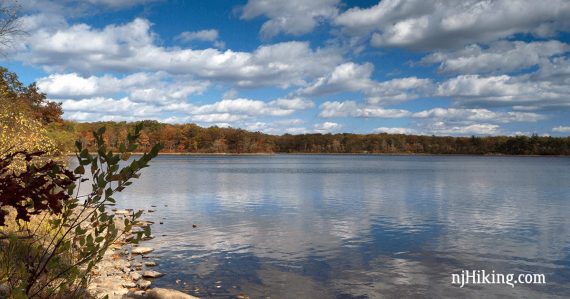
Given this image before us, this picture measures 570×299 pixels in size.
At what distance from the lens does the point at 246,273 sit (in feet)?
69.5

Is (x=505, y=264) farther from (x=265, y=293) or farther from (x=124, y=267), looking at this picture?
(x=124, y=267)

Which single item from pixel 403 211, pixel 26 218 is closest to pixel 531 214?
pixel 403 211

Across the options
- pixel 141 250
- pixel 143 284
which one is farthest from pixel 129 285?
pixel 141 250

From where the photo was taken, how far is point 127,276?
19828mm

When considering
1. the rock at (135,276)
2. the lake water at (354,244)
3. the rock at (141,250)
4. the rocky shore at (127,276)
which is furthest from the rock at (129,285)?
the rock at (141,250)

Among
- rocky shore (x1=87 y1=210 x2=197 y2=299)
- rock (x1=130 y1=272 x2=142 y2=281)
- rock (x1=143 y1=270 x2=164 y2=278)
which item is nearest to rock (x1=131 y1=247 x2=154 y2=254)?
rocky shore (x1=87 y1=210 x2=197 y2=299)

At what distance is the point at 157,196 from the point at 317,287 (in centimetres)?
3803

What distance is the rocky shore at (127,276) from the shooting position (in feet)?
51.8

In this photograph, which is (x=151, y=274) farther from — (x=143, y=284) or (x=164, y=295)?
(x=164, y=295)

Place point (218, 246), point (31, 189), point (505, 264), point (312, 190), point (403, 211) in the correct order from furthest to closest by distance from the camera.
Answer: point (312, 190) → point (403, 211) → point (218, 246) → point (505, 264) → point (31, 189)

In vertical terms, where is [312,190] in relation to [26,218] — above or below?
below

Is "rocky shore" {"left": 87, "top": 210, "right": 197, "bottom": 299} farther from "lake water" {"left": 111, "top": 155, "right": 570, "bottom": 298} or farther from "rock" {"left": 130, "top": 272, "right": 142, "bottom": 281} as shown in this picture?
"lake water" {"left": 111, "top": 155, "right": 570, "bottom": 298}

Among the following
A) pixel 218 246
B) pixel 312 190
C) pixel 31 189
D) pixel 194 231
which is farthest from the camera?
pixel 312 190

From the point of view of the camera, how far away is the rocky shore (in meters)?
15.8
